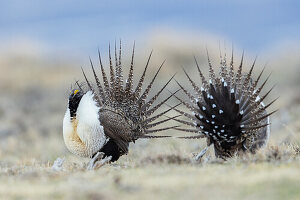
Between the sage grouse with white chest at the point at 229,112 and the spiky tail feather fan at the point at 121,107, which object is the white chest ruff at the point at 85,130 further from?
the sage grouse with white chest at the point at 229,112

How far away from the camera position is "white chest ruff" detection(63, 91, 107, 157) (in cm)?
616

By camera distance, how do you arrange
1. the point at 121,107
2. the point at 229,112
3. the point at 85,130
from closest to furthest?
the point at 229,112 → the point at 85,130 → the point at 121,107

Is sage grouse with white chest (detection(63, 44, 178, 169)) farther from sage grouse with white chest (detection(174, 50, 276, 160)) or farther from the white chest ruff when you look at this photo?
sage grouse with white chest (detection(174, 50, 276, 160))

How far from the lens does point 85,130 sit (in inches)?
243

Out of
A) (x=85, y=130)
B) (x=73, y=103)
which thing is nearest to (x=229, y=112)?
(x=85, y=130)

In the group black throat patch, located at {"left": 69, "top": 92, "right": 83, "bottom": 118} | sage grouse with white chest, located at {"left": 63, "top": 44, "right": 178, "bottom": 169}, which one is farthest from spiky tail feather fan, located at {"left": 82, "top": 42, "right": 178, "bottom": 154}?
black throat patch, located at {"left": 69, "top": 92, "right": 83, "bottom": 118}

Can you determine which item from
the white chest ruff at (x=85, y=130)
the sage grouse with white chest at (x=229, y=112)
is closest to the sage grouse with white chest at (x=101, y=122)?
the white chest ruff at (x=85, y=130)

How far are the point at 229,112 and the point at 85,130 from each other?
1596mm

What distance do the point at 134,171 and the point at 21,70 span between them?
1546cm

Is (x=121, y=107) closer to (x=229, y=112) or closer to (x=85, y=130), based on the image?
(x=85, y=130)

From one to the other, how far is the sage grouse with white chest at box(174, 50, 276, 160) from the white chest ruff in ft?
3.07

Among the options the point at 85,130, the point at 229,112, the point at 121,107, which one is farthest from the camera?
the point at 121,107

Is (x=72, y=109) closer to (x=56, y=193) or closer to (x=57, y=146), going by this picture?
(x=56, y=193)

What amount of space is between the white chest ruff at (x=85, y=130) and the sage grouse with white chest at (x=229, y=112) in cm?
94
